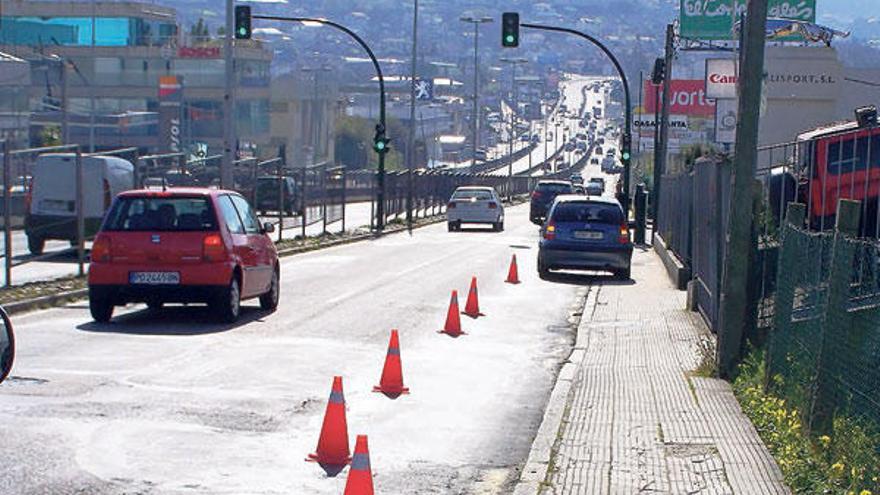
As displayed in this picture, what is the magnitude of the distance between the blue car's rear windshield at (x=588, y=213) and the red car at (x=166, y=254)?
11335 millimetres

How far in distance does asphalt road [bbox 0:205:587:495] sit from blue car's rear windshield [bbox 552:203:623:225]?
6.03 meters

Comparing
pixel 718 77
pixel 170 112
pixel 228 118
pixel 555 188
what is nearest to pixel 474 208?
pixel 555 188

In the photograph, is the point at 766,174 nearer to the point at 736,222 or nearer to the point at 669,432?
the point at 736,222

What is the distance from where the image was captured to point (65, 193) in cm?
2992

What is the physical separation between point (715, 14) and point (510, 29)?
62.4 ft

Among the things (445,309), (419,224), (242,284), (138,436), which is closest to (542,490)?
(138,436)

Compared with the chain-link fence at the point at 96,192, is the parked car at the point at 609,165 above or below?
below

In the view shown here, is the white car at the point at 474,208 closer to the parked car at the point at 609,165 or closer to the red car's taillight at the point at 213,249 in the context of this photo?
the red car's taillight at the point at 213,249

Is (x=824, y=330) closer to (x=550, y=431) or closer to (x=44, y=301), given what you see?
(x=550, y=431)

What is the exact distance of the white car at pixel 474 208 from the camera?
2012 inches

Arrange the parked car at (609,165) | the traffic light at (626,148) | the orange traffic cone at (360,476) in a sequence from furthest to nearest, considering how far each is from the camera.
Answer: the parked car at (609,165), the traffic light at (626,148), the orange traffic cone at (360,476)

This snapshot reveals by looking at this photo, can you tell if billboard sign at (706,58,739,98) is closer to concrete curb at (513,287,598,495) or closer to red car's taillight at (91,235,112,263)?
concrete curb at (513,287,598,495)

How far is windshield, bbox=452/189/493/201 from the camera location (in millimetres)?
51219

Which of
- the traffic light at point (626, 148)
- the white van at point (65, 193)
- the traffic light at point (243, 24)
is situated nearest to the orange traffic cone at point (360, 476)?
the white van at point (65, 193)
